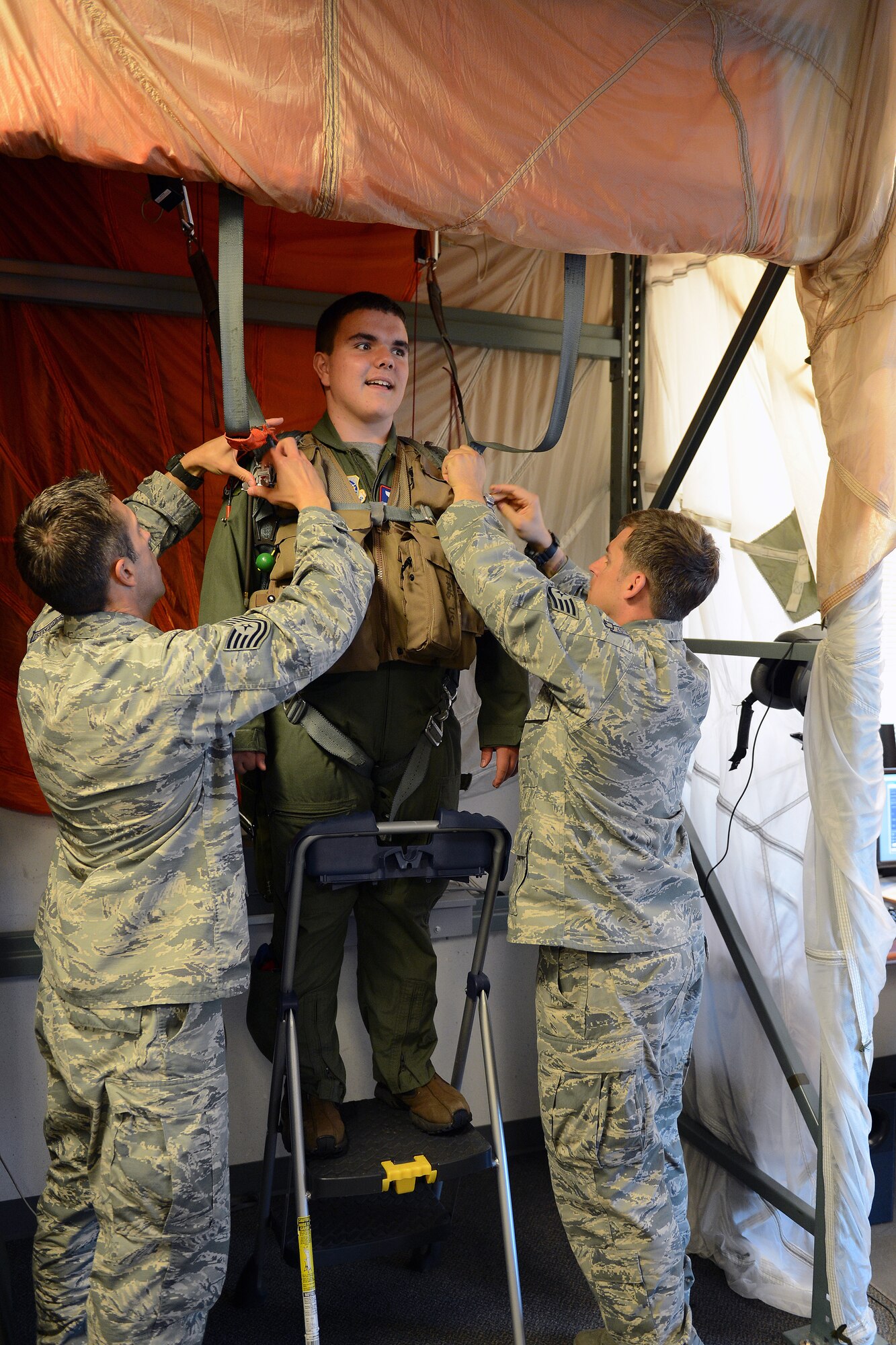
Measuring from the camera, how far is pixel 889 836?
3.21 m

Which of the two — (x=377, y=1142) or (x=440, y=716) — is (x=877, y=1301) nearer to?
(x=377, y=1142)

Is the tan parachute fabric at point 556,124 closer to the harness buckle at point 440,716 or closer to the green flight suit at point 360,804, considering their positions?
the green flight suit at point 360,804

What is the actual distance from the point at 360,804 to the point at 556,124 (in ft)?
4.65

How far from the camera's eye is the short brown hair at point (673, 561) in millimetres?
2066

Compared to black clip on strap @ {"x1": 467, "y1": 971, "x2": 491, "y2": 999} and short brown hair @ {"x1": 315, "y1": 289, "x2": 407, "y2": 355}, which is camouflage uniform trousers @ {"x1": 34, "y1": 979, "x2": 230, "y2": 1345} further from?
short brown hair @ {"x1": 315, "y1": 289, "x2": 407, "y2": 355}

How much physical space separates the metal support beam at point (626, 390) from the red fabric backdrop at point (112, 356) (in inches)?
28.5

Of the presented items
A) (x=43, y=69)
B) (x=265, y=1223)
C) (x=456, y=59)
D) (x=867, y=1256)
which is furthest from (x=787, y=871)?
(x=43, y=69)

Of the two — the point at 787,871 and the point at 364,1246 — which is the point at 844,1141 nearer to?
the point at 787,871

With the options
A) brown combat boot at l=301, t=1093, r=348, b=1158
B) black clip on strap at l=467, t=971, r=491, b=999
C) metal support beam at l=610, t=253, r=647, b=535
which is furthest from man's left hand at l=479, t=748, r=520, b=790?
metal support beam at l=610, t=253, r=647, b=535

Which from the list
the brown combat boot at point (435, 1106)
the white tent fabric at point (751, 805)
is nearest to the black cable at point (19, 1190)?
the brown combat boot at point (435, 1106)

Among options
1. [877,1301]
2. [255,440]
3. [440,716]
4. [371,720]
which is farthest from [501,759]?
[877,1301]

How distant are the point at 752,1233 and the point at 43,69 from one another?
289 cm

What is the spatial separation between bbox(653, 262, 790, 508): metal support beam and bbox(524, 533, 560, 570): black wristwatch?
1.73 feet

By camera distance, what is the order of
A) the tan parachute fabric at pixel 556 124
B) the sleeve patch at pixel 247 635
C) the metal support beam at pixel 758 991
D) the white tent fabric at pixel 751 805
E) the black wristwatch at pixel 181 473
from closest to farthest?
the tan parachute fabric at pixel 556 124, the sleeve patch at pixel 247 635, the black wristwatch at pixel 181 473, the metal support beam at pixel 758 991, the white tent fabric at pixel 751 805
